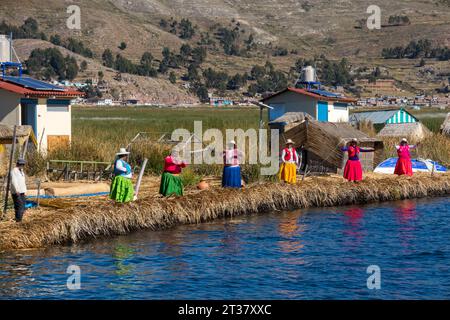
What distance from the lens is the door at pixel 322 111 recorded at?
→ 3875cm

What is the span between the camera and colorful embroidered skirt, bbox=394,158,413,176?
95.6 ft

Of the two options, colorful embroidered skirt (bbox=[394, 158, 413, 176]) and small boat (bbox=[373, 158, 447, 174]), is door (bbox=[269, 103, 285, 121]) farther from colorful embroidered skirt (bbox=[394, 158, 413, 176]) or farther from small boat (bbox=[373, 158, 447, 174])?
colorful embroidered skirt (bbox=[394, 158, 413, 176])

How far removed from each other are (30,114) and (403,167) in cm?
1248

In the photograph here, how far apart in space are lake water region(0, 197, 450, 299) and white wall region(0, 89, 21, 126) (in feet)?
36.4

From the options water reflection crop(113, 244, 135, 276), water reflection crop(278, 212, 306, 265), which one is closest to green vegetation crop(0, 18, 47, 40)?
water reflection crop(278, 212, 306, 265)

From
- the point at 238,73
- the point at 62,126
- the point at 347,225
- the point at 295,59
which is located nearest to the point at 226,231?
the point at 347,225

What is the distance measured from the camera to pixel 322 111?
39031 mm

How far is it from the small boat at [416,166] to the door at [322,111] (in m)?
6.76

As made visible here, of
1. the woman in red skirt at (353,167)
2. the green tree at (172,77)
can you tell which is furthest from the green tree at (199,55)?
the woman in red skirt at (353,167)

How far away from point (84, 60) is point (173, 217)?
126178 millimetres

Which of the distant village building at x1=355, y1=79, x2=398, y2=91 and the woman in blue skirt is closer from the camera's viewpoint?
the woman in blue skirt

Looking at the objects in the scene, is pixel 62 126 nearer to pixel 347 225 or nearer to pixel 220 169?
pixel 220 169

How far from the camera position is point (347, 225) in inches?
902

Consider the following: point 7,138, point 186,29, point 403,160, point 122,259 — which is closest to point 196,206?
point 122,259
